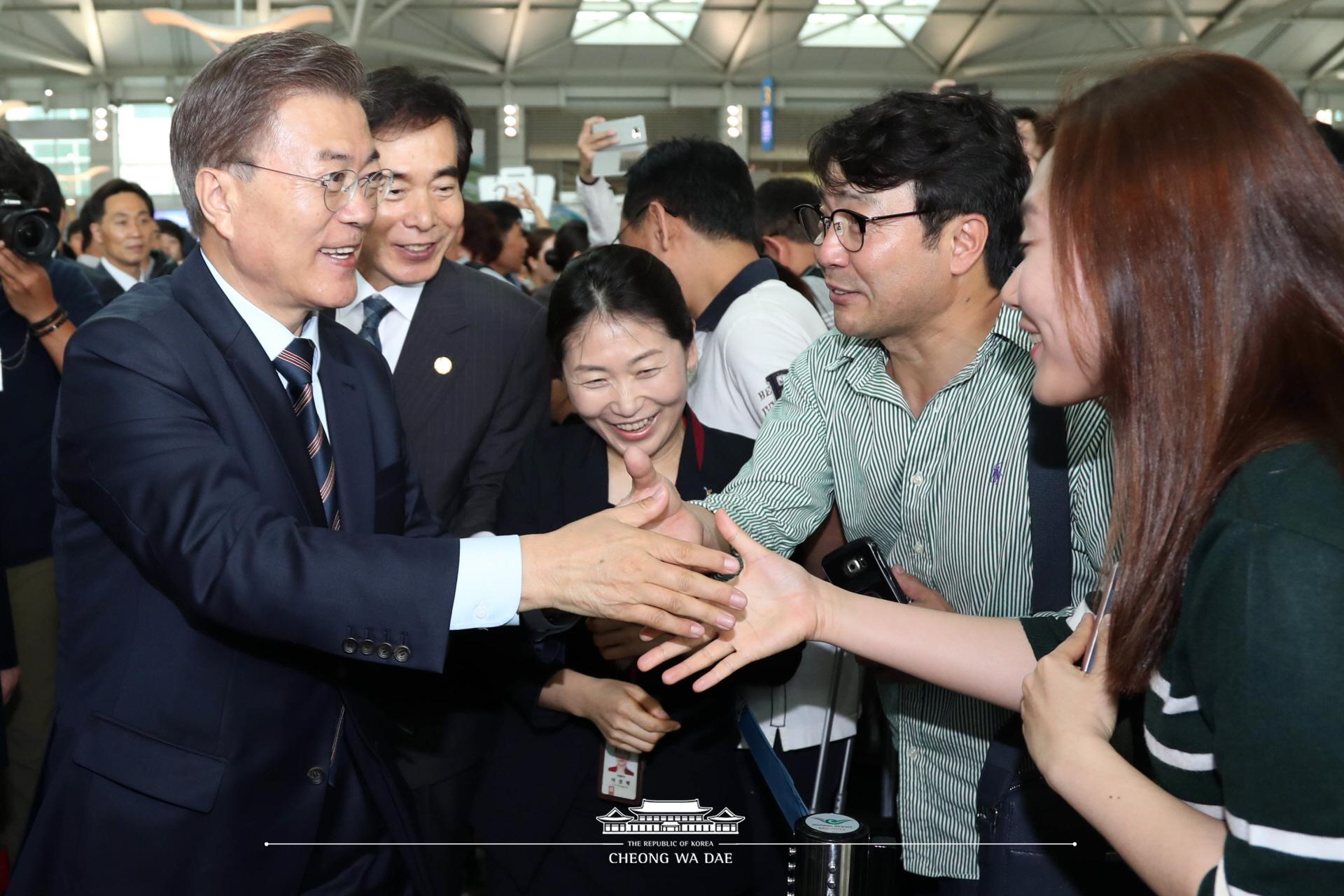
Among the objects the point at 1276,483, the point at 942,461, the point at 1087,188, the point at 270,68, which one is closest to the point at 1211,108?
the point at 1087,188

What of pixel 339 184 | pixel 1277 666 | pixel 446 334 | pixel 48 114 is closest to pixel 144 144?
pixel 48 114

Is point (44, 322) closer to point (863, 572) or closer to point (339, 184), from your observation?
point (339, 184)

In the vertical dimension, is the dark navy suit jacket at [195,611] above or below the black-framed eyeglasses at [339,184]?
below

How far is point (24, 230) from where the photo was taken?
2.94 meters

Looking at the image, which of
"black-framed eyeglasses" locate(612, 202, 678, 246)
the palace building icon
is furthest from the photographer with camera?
the palace building icon

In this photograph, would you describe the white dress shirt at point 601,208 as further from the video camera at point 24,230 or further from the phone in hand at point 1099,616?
the phone in hand at point 1099,616

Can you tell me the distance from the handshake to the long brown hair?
585 millimetres

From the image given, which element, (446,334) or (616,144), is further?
(616,144)

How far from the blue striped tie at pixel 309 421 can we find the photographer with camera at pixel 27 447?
173 centimetres

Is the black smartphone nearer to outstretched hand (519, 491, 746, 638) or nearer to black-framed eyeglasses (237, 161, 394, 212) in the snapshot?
outstretched hand (519, 491, 746, 638)

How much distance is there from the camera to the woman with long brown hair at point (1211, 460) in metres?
0.92

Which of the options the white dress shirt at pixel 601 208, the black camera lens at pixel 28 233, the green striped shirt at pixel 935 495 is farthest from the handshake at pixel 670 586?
the white dress shirt at pixel 601 208

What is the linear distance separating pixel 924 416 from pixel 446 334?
3.66 feet

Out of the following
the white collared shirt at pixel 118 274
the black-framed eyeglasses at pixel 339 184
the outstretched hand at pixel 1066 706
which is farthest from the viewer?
the white collared shirt at pixel 118 274
